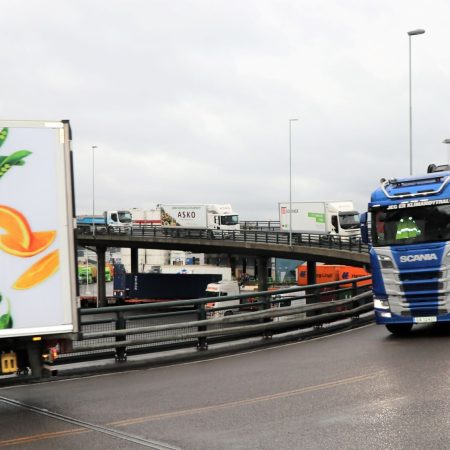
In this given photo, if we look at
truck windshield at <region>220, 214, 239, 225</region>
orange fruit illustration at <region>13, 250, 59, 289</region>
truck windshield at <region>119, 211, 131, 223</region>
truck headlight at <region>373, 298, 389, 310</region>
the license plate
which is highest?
truck windshield at <region>119, 211, 131, 223</region>

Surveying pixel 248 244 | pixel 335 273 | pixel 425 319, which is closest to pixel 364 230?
pixel 425 319

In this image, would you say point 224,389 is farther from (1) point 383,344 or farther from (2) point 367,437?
(1) point 383,344

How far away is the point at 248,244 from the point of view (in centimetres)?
6962

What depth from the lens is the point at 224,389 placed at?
1009 centimetres

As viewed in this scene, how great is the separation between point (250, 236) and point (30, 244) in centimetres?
6222

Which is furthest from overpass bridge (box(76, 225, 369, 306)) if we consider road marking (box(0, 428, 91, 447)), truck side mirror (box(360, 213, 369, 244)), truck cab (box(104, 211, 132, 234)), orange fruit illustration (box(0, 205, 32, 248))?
road marking (box(0, 428, 91, 447))

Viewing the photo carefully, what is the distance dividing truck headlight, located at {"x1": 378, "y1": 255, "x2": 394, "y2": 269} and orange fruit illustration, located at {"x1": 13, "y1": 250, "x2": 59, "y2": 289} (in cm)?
837

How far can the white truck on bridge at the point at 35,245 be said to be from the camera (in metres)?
8.31

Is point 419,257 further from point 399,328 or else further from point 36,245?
point 36,245

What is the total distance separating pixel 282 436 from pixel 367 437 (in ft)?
2.81

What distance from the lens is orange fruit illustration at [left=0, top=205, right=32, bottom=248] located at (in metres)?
8.27

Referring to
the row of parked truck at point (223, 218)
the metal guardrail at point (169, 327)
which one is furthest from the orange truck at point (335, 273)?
the metal guardrail at point (169, 327)

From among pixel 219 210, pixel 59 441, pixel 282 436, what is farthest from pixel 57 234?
pixel 219 210

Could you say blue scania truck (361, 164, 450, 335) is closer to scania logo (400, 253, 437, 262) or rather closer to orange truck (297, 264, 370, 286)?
scania logo (400, 253, 437, 262)
